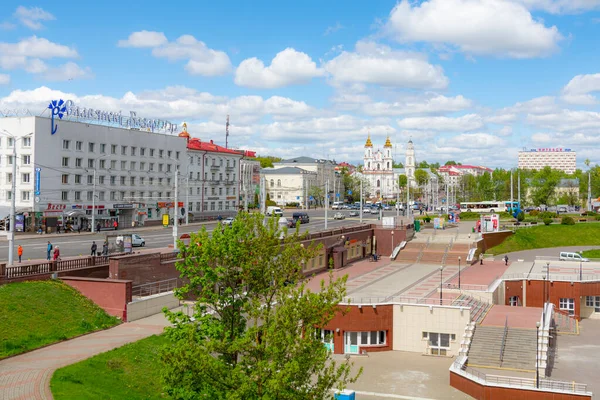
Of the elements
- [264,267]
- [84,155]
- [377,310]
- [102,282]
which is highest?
[84,155]

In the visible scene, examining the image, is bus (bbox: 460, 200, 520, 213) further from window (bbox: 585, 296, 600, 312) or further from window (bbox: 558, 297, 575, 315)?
window (bbox: 558, 297, 575, 315)

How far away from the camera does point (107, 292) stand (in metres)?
30.4

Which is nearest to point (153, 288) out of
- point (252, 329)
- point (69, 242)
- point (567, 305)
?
point (252, 329)

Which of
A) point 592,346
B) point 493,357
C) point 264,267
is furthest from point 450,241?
point 264,267

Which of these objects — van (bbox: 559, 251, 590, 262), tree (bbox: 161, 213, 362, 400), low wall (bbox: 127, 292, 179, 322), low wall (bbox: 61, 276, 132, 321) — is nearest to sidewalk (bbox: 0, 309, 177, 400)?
low wall (bbox: 127, 292, 179, 322)

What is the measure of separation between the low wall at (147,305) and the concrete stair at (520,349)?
18.2 metres

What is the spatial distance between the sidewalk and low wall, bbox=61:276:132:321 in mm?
1186

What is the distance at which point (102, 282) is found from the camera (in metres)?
30.4

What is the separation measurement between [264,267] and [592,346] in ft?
94.5

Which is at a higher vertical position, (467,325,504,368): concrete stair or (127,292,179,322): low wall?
(127,292,179,322): low wall

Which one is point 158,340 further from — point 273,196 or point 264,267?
point 273,196

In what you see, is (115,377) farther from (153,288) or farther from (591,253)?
(591,253)

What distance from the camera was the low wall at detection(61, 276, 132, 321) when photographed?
30.0m

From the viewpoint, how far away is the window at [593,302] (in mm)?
47356
